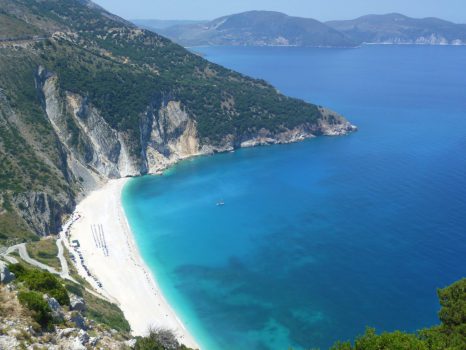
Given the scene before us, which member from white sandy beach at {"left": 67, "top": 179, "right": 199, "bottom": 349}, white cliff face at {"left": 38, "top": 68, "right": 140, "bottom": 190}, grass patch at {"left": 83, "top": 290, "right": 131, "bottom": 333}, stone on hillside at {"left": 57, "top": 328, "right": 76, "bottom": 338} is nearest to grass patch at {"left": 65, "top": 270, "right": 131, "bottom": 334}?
grass patch at {"left": 83, "top": 290, "right": 131, "bottom": 333}

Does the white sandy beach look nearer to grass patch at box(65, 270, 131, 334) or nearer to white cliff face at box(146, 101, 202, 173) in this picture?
grass patch at box(65, 270, 131, 334)

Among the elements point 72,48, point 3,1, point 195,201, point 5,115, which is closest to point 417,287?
point 195,201

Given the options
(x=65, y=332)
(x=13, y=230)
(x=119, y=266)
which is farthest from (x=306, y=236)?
(x=65, y=332)

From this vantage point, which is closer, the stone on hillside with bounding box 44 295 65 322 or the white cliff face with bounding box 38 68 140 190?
the stone on hillside with bounding box 44 295 65 322

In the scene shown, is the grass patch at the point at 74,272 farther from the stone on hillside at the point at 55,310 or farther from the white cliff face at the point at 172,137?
the white cliff face at the point at 172,137

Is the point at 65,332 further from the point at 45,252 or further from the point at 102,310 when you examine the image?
the point at 45,252

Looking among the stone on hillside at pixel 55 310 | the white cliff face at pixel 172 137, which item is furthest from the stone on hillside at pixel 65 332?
the white cliff face at pixel 172 137
